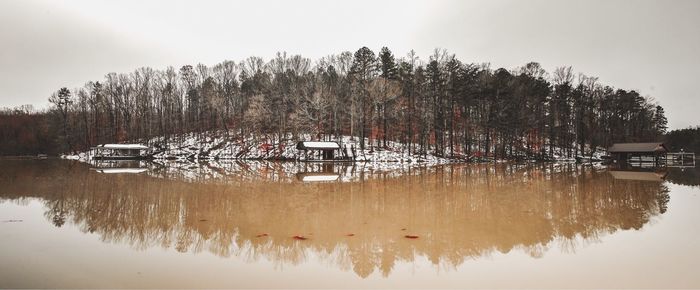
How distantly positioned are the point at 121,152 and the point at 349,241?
70027 millimetres

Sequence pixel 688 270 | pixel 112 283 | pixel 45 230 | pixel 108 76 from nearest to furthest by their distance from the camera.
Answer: pixel 112 283
pixel 688 270
pixel 45 230
pixel 108 76

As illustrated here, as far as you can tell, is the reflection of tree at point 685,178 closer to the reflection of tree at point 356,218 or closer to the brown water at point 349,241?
the reflection of tree at point 356,218

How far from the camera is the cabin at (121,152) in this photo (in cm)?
5978

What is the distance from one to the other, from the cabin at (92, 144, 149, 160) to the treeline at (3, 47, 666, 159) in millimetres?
6032

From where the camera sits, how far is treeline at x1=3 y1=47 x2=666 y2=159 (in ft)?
188

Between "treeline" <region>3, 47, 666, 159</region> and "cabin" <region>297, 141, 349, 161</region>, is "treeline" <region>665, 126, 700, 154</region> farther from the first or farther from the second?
"cabin" <region>297, 141, 349, 161</region>

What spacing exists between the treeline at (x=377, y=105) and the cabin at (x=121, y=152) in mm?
6032

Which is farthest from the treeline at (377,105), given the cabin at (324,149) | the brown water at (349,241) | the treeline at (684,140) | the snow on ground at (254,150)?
the brown water at (349,241)

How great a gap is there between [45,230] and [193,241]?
14.7 feet

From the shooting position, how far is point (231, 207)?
1316 cm

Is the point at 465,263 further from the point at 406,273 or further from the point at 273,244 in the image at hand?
the point at 273,244

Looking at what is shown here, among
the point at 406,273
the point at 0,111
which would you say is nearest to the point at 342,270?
the point at 406,273

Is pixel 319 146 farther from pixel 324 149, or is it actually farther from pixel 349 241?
pixel 349 241

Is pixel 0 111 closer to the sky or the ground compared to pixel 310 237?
closer to the sky
